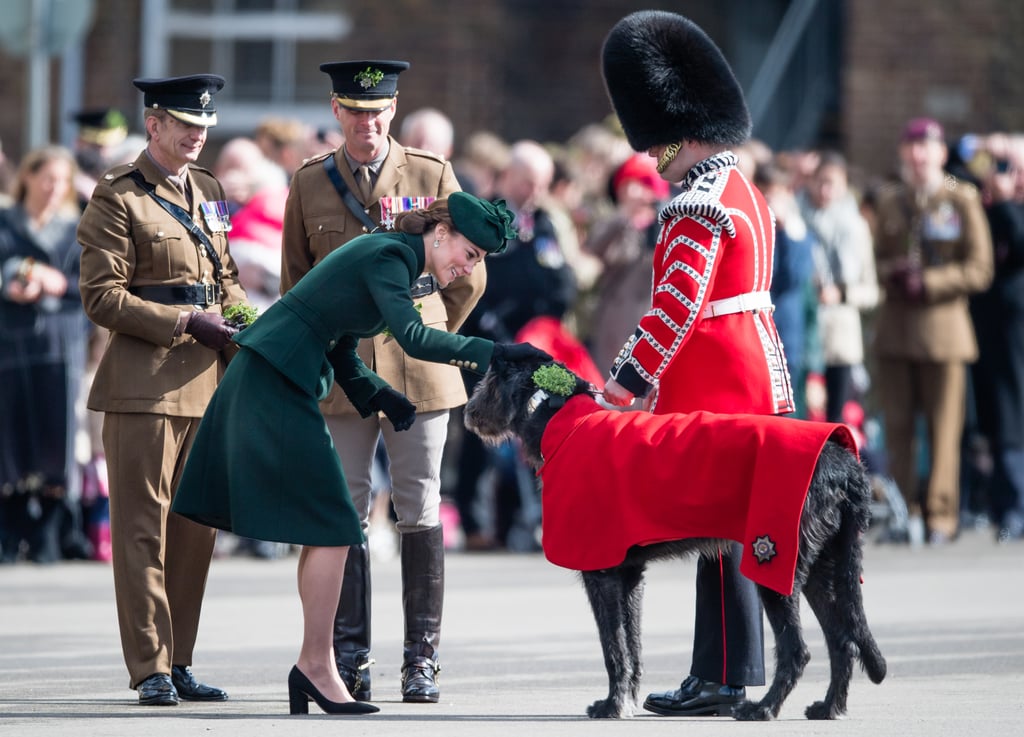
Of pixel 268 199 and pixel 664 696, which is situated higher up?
pixel 268 199

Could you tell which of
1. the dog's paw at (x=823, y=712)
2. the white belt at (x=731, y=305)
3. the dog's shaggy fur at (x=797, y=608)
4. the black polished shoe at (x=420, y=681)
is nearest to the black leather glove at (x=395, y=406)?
the dog's shaggy fur at (x=797, y=608)

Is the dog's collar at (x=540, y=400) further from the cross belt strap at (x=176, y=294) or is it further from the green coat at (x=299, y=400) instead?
the cross belt strap at (x=176, y=294)

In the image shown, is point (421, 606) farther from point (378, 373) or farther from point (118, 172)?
point (118, 172)

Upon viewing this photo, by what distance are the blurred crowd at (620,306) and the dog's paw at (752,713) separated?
483cm

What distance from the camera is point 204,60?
20.8m

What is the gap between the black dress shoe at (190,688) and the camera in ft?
25.2

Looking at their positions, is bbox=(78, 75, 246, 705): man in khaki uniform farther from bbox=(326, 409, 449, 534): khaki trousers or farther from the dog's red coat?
the dog's red coat

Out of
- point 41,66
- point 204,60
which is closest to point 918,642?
point 41,66

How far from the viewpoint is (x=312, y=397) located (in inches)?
279

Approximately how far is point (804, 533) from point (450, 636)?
293 cm

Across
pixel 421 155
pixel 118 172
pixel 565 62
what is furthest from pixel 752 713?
pixel 565 62

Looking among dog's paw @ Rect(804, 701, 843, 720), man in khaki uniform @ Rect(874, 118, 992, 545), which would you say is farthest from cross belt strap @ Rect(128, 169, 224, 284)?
man in khaki uniform @ Rect(874, 118, 992, 545)

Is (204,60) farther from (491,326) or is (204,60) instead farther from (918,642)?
(918,642)

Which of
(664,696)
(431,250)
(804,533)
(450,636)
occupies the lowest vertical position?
(450,636)
